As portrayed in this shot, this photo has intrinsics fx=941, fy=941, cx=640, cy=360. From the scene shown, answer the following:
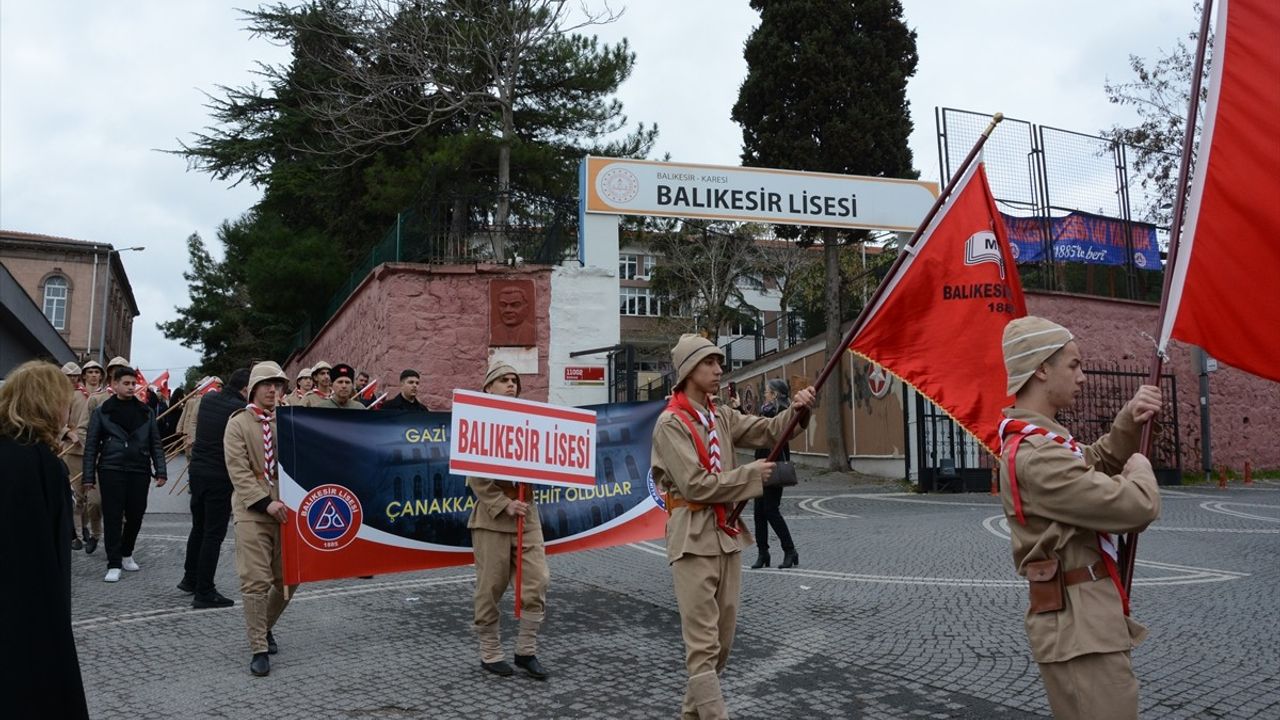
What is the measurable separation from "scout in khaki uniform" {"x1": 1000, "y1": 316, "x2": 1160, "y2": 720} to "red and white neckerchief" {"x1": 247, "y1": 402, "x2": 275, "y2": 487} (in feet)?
16.8

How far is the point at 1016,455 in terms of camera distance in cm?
317

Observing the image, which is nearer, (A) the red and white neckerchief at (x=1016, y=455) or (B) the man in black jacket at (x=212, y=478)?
(A) the red and white neckerchief at (x=1016, y=455)

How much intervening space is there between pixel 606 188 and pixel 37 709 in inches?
593

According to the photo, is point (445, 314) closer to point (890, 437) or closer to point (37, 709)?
point (890, 437)

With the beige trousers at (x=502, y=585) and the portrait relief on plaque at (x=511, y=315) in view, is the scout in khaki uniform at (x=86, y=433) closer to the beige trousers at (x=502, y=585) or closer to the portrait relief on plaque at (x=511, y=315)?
the beige trousers at (x=502, y=585)

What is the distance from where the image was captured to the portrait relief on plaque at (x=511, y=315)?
17.4 metres

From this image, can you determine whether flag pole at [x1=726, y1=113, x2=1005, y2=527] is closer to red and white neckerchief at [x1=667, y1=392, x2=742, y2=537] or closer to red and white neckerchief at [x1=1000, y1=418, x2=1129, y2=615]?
red and white neckerchief at [x1=667, y1=392, x2=742, y2=537]

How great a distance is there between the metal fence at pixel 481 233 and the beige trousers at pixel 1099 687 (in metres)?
15.4

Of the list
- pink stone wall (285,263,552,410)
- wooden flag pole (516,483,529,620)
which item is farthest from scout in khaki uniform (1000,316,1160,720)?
pink stone wall (285,263,552,410)

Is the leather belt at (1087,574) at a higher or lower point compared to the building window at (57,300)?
lower

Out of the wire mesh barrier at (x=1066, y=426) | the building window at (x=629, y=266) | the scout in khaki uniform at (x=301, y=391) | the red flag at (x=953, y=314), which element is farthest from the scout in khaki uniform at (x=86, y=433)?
the building window at (x=629, y=266)

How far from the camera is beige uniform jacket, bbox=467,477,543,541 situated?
5.95 m

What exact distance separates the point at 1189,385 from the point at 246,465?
71.6ft

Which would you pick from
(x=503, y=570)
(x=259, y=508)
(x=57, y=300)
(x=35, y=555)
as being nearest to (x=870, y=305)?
(x=503, y=570)
